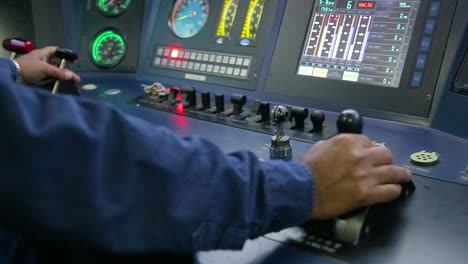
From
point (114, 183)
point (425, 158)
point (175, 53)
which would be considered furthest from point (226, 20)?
point (114, 183)

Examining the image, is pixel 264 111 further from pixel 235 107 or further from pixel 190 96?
pixel 190 96

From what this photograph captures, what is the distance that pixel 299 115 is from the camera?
1354 millimetres

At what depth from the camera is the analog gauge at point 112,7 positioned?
6.68ft

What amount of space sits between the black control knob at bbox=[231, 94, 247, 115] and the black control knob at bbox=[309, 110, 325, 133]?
22cm

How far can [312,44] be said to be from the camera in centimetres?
158

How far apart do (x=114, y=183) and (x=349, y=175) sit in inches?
14.9

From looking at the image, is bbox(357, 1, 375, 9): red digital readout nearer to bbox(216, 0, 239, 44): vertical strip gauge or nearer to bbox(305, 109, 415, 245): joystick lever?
bbox(216, 0, 239, 44): vertical strip gauge

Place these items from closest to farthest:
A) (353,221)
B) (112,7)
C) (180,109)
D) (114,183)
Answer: (114,183) < (353,221) < (180,109) < (112,7)

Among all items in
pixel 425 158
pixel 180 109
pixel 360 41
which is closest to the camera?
pixel 425 158

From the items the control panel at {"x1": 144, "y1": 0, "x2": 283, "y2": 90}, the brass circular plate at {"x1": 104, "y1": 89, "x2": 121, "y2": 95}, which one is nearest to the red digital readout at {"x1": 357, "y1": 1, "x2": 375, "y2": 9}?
the control panel at {"x1": 144, "y1": 0, "x2": 283, "y2": 90}

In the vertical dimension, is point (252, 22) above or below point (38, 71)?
above

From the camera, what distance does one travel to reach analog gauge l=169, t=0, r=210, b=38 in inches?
72.8

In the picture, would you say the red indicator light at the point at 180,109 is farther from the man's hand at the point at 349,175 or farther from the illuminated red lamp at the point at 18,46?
the man's hand at the point at 349,175

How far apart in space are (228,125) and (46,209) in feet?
2.70
